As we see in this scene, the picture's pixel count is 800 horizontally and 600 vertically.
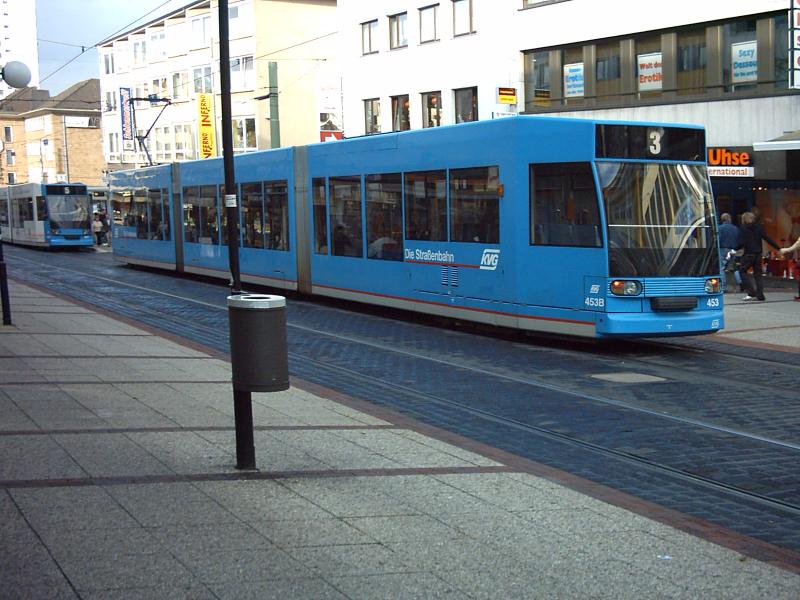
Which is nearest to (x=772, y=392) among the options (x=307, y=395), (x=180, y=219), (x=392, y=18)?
(x=307, y=395)

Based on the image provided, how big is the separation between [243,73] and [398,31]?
22410mm

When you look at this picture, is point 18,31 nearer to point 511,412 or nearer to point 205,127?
point 511,412

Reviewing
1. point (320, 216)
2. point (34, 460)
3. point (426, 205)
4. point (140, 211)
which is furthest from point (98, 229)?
point (34, 460)

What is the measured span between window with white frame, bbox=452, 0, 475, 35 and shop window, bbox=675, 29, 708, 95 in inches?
333

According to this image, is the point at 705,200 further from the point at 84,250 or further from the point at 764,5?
the point at 84,250

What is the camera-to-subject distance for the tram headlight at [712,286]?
13.8 metres

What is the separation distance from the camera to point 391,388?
36.8 feet

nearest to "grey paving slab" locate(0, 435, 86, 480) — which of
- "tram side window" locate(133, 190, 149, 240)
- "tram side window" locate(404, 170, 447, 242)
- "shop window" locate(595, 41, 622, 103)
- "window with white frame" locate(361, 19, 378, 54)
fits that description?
"tram side window" locate(404, 170, 447, 242)

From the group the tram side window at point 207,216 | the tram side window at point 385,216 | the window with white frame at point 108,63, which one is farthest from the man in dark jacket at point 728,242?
the window with white frame at point 108,63

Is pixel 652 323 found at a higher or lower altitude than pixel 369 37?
lower

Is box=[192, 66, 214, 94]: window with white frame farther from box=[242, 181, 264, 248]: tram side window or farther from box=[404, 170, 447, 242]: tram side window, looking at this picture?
box=[404, 170, 447, 242]: tram side window

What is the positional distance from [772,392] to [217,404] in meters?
5.76

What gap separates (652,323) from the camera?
44.0 ft

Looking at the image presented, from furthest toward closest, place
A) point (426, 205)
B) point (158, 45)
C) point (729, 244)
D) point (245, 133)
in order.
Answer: point (158, 45) < point (245, 133) < point (729, 244) < point (426, 205)
